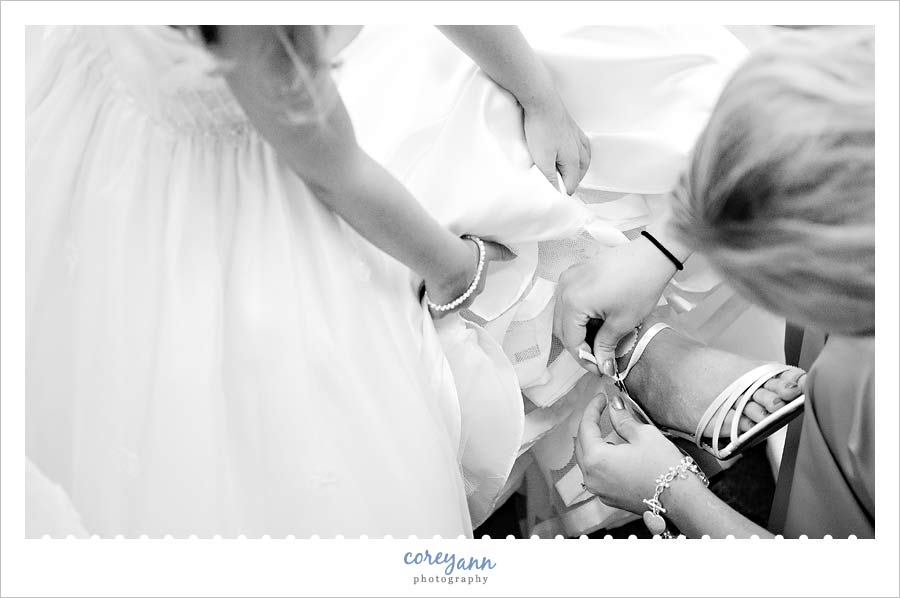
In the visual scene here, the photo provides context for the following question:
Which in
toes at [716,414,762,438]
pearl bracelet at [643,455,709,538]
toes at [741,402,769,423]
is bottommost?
pearl bracelet at [643,455,709,538]

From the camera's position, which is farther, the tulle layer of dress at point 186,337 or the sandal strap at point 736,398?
the sandal strap at point 736,398

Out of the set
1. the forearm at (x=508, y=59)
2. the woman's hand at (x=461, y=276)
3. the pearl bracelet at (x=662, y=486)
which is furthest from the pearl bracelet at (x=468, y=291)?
the pearl bracelet at (x=662, y=486)

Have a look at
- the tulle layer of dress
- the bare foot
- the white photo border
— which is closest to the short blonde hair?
the white photo border

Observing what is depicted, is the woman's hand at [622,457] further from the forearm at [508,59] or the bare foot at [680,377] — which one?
the forearm at [508,59]

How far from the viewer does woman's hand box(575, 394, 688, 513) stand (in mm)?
632

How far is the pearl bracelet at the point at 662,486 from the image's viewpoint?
619 millimetres

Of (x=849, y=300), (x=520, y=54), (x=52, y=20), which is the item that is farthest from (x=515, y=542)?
(x=52, y=20)

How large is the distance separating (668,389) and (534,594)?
247 mm

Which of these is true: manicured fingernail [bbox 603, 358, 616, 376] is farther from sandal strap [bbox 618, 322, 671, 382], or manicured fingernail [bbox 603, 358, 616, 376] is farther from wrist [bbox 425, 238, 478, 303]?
wrist [bbox 425, 238, 478, 303]

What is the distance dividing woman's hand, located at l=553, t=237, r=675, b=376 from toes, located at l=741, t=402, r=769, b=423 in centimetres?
13

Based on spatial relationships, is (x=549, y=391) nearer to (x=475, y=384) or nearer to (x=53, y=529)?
(x=475, y=384)

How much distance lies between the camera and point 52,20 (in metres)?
0.50

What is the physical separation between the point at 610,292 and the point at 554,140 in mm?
153

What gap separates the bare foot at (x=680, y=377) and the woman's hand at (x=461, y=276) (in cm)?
17
